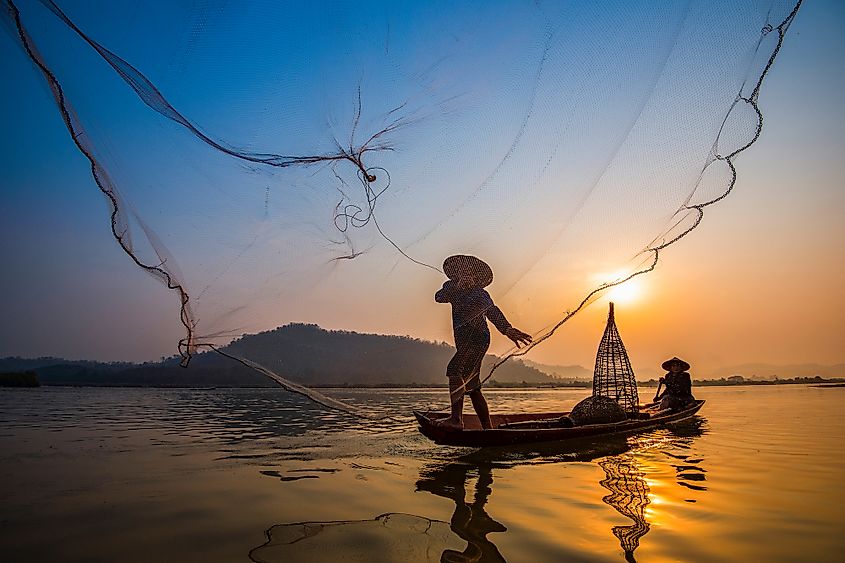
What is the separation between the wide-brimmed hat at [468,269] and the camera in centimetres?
931

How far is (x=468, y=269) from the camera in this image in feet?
30.5

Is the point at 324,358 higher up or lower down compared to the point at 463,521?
higher up

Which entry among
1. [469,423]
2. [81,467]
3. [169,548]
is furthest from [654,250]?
[81,467]

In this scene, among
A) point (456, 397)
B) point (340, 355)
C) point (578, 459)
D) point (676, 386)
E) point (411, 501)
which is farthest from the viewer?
point (676, 386)

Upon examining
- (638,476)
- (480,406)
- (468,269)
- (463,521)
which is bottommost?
(463,521)

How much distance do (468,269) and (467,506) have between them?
4.57 m

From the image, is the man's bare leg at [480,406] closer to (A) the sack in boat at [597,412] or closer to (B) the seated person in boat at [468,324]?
(B) the seated person in boat at [468,324]

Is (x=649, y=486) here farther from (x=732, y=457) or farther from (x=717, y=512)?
(x=732, y=457)

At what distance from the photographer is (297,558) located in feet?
12.8

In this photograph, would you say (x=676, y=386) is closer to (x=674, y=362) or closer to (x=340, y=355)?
(x=674, y=362)

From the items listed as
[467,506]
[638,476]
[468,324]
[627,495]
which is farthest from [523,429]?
[467,506]

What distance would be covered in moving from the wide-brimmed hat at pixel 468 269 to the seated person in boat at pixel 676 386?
9.79 metres

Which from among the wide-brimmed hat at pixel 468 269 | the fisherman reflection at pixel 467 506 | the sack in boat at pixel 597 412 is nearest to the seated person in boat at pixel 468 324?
the wide-brimmed hat at pixel 468 269

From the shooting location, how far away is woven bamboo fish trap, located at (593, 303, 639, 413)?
1438cm
